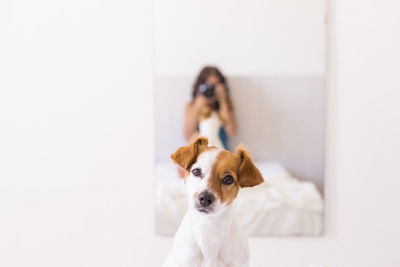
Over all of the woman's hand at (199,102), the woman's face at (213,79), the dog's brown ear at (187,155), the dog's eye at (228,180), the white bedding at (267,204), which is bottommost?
the white bedding at (267,204)

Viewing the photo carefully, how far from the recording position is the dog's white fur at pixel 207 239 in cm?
76

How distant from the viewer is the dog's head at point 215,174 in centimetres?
73

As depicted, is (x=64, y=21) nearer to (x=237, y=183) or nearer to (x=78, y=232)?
(x=78, y=232)

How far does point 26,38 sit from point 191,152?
1.30 m

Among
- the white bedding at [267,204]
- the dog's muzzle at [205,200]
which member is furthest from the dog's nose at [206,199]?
the white bedding at [267,204]

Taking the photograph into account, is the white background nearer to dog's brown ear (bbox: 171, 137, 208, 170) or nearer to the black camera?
the black camera

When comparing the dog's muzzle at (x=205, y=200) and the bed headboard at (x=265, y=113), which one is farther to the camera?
the bed headboard at (x=265, y=113)

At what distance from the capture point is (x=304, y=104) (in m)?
1.72

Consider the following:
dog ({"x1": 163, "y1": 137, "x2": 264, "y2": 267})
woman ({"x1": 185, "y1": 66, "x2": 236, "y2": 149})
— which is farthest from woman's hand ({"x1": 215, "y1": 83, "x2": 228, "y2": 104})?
dog ({"x1": 163, "y1": 137, "x2": 264, "y2": 267})

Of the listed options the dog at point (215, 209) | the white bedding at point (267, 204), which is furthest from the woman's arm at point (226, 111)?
the dog at point (215, 209)

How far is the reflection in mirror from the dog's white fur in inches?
36.4

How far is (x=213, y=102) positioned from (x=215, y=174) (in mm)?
984

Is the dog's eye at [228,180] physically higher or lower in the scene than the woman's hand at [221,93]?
lower

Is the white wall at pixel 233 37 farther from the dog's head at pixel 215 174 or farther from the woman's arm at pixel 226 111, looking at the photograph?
the dog's head at pixel 215 174
